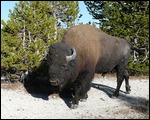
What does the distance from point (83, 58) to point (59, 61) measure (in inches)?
36.9

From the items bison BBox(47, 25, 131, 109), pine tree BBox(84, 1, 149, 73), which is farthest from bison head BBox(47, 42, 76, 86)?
pine tree BBox(84, 1, 149, 73)

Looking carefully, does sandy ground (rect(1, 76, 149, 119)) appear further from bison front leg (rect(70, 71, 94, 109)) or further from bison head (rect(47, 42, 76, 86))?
bison head (rect(47, 42, 76, 86))

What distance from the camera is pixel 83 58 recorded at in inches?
266

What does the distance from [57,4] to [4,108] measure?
11.3ft

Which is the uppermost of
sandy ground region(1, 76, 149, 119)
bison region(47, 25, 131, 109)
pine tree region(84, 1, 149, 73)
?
pine tree region(84, 1, 149, 73)

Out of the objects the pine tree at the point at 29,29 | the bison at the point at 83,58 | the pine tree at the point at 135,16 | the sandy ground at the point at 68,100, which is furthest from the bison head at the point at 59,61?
the pine tree at the point at 135,16

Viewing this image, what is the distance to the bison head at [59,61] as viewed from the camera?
19.5ft

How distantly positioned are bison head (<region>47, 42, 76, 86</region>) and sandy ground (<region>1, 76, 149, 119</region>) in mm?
668

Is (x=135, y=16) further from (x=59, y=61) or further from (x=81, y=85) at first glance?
(x=81, y=85)

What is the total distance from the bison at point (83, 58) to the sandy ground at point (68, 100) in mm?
A: 346

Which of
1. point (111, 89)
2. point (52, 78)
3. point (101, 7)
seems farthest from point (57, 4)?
point (111, 89)

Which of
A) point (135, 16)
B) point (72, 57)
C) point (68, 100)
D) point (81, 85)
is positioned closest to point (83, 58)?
point (72, 57)

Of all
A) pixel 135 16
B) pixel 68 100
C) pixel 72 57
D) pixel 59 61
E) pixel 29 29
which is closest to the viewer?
pixel 135 16

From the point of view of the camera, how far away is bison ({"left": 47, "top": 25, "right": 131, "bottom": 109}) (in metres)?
6.04
